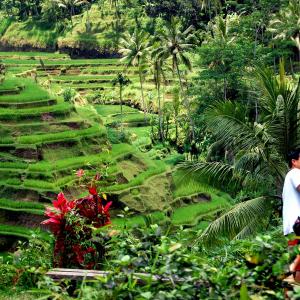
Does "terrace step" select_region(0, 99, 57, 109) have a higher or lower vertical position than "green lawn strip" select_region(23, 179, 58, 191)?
higher

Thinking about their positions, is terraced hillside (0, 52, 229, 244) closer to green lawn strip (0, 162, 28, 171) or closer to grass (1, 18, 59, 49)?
green lawn strip (0, 162, 28, 171)

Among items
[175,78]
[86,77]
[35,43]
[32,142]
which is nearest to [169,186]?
[32,142]

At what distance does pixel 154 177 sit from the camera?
2750 cm

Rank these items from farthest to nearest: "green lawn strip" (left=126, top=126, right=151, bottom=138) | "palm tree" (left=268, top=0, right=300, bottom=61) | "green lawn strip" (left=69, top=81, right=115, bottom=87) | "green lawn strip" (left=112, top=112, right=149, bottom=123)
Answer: "green lawn strip" (left=69, top=81, right=115, bottom=87), "green lawn strip" (left=112, top=112, right=149, bottom=123), "green lawn strip" (left=126, top=126, right=151, bottom=138), "palm tree" (left=268, top=0, right=300, bottom=61)

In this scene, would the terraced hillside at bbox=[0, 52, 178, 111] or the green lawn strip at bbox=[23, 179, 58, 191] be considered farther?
the terraced hillside at bbox=[0, 52, 178, 111]

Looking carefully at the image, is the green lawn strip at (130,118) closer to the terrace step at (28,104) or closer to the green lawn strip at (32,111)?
the terrace step at (28,104)

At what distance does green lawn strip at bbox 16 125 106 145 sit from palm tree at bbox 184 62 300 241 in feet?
44.7

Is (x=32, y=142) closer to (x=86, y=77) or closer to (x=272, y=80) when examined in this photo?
(x=272, y=80)

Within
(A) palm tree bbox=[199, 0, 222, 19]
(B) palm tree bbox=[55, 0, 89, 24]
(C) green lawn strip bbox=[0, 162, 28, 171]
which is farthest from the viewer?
(B) palm tree bbox=[55, 0, 89, 24]

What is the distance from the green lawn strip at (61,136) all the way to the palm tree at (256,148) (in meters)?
13.6

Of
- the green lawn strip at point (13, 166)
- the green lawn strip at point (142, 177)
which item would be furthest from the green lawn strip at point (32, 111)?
the green lawn strip at point (142, 177)

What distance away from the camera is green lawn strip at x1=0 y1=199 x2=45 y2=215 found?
2277 centimetres

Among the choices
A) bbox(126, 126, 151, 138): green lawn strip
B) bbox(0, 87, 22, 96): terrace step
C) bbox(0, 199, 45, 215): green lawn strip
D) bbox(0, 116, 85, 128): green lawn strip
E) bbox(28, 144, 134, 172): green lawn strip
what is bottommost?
bbox(126, 126, 151, 138): green lawn strip

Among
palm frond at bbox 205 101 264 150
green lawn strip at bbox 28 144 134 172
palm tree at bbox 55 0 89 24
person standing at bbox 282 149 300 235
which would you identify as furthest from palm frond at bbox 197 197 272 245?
palm tree at bbox 55 0 89 24
